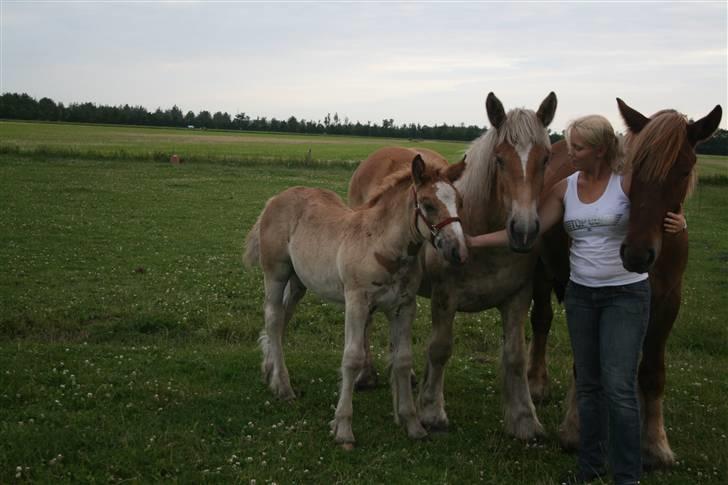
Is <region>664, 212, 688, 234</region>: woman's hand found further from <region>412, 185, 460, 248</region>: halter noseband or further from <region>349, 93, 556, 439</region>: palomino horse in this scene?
<region>412, 185, 460, 248</region>: halter noseband

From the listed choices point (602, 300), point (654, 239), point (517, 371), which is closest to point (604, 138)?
point (654, 239)

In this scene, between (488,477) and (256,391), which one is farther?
(256,391)

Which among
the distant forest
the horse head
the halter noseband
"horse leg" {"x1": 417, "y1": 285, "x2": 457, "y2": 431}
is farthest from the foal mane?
the distant forest

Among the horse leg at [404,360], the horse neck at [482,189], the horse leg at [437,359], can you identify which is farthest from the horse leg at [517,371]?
the horse leg at [404,360]

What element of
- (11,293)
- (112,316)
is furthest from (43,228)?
(112,316)

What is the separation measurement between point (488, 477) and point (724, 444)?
230cm

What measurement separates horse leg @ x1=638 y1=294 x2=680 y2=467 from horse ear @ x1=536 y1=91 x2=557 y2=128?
5.61 feet

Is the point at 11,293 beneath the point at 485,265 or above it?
beneath

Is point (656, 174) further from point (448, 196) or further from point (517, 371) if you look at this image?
point (517, 371)

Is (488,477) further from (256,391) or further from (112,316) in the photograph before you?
(112,316)

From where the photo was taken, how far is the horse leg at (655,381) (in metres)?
5.09

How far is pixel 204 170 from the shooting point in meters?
35.3

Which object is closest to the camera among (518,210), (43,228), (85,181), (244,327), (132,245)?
(518,210)

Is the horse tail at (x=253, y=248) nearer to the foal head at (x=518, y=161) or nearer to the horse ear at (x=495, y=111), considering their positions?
the foal head at (x=518, y=161)
